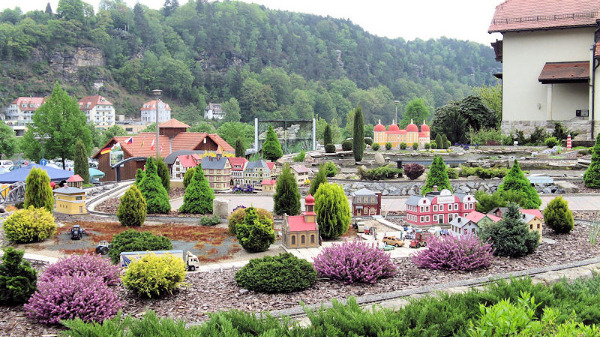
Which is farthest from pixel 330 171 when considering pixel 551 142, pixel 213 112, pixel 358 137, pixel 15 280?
pixel 213 112

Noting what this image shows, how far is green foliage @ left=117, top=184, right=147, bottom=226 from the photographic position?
16.2 m

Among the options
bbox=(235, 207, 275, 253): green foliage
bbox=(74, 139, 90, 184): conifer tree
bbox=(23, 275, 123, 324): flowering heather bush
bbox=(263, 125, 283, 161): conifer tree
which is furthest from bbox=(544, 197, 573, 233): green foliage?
bbox=(74, 139, 90, 184): conifer tree

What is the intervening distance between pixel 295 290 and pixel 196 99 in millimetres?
108018

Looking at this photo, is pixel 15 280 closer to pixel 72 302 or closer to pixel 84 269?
pixel 84 269

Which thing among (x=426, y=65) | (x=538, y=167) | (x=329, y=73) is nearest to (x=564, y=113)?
(x=538, y=167)

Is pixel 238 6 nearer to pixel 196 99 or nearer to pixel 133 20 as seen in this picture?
pixel 133 20

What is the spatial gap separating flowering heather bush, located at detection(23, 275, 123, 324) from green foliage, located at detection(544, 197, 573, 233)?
32.1 ft

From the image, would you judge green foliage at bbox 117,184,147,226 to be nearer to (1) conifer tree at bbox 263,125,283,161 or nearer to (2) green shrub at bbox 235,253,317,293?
(2) green shrub at bbox 235,253,317,293

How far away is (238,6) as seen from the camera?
149 meters

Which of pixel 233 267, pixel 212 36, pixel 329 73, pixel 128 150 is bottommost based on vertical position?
pixel 233 267

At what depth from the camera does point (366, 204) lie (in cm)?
1666

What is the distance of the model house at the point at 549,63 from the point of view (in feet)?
123

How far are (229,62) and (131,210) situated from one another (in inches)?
4590

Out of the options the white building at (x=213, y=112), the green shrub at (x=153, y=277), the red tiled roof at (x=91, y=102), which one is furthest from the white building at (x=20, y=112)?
the green shrub at (x=153, y=277)
